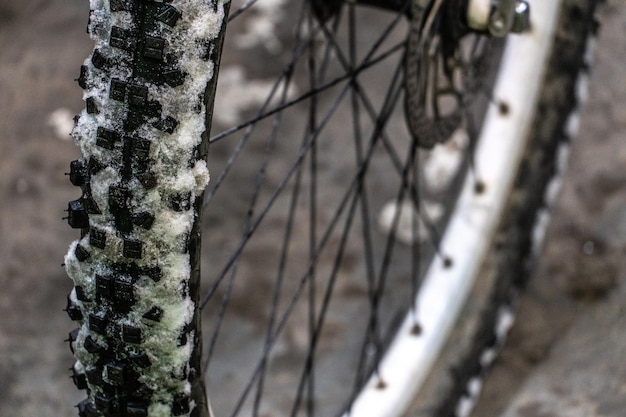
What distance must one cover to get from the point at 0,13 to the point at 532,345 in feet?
4.21

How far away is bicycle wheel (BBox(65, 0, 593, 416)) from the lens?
0.74 m

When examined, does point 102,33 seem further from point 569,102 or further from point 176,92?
point 569,102

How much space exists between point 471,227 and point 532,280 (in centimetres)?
20

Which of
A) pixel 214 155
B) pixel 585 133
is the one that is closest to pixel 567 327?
pixel 585 133

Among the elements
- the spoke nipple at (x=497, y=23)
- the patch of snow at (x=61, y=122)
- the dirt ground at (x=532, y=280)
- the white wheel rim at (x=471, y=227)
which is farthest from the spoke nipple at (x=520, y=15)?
the patch of snow at (x=61, y=122)

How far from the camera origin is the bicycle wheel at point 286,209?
2.43 feet

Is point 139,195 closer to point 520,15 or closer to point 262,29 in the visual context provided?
point 520,15

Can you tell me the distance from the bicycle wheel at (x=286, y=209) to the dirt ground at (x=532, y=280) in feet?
0.42

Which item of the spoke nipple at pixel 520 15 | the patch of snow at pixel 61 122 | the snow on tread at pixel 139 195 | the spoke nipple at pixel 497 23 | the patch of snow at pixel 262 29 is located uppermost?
the patch of snow at pixel 262 29

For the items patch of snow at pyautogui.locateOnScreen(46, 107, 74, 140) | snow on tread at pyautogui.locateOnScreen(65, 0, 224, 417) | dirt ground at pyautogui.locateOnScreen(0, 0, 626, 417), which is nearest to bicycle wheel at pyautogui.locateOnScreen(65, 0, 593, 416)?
snow on tread at pyautogui.locateOnScreen(65, 0, 224, 417)

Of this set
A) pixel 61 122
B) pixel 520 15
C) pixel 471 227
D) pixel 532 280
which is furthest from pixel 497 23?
pixel 61 122

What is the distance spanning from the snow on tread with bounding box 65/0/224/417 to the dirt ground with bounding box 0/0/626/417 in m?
0.64

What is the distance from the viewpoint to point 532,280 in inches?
61.6

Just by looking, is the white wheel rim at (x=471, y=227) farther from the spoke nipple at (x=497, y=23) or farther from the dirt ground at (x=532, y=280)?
the spoke nipple at (x=497, y=23)
